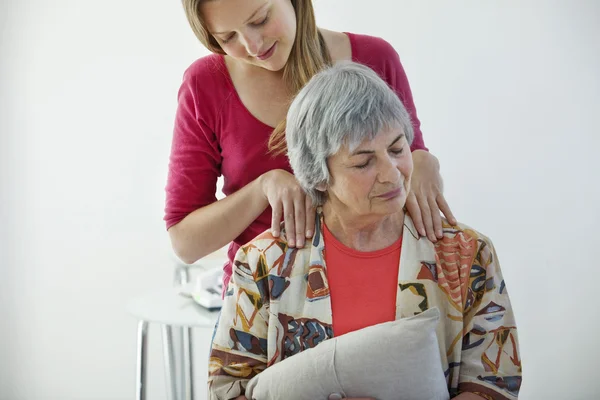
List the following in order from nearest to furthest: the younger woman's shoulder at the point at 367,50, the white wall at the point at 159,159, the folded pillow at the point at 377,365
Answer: the folded pillow at the point at 377,365 < the younger woman's shoulder at the point at 367,50 < the white wall at the point at 159,159

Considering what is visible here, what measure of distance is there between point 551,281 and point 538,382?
46 cm

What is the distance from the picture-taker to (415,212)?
5.24 feet

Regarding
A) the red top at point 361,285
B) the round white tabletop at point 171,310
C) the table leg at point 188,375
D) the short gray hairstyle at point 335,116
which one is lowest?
the table leg at point 188,375

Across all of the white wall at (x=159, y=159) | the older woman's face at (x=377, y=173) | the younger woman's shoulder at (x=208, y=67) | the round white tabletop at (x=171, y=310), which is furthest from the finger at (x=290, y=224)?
the white wall at (x=159, y=159)

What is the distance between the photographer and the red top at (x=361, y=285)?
1.56 meters

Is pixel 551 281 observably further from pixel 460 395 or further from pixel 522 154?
pixel 460 395

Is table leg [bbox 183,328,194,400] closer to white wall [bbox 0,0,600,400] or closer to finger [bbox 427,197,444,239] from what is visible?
white wall [bbox 0,0,600,400]

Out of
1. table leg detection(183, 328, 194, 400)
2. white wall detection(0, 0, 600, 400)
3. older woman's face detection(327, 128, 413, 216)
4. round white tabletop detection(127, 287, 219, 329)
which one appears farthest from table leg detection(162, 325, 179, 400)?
older woman's face detection(327, 128, 413, 216)

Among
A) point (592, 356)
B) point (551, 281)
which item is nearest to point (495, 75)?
point (551, 281)

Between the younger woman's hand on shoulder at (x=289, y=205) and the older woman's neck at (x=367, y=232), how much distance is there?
2.7 inches

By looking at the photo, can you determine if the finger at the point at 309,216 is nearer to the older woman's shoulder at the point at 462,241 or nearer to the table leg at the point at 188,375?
the older woman's shoulder at the point at 462,241

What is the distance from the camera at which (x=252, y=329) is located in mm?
1601

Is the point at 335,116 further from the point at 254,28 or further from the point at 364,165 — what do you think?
the point at 254,28

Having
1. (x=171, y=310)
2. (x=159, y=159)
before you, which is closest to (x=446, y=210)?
(x=171, y=310)
